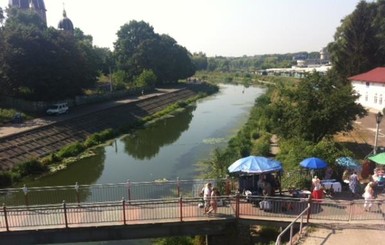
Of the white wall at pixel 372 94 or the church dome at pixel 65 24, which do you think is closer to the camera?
the white wall at pixel 372 94

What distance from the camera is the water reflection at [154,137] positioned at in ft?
120

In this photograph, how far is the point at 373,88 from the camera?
4272cm

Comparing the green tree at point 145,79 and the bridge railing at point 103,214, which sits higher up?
the green tree at point 145,79

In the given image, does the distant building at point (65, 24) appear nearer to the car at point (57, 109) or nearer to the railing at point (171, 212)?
the car at point (57, 109)

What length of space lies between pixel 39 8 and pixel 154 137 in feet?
268

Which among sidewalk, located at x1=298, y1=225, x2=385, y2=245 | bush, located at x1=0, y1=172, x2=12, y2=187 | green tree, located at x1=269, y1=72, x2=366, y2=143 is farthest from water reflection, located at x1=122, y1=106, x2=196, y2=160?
sidewalk, located at x1=298, y1=225, x2=385, y2=245

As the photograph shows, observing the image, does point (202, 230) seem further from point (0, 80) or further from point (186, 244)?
point (0, 80)

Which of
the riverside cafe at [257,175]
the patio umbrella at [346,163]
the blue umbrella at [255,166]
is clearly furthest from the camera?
the patio umbrella at [346,163]

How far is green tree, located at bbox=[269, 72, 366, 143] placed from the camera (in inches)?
939

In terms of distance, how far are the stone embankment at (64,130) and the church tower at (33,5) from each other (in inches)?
2361

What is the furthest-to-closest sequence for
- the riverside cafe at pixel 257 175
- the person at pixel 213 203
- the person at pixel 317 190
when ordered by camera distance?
1. the person at pixel 317 190
2. the riverside cafe at pixel 257 175
3. the person at pixel 213 203

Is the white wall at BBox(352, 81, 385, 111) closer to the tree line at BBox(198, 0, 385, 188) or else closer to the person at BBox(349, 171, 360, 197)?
the tree line at BBox(198, 0, 385, 188)

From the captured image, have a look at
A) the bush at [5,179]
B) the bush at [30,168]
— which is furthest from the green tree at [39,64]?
the bush at [5,179]

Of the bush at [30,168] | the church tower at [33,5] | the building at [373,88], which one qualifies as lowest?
the bush at [30,168]
